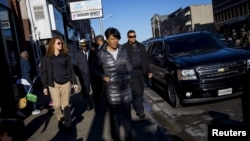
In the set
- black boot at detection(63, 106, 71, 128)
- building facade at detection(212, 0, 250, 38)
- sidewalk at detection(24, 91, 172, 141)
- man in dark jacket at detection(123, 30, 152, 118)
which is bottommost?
sidewalk at detection(24, 91, 172, 141)

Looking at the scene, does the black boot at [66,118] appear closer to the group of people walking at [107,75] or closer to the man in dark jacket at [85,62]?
the group of people walking at [107,75]

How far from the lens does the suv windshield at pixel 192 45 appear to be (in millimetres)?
8762

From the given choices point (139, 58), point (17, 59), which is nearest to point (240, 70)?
point (139, 58)

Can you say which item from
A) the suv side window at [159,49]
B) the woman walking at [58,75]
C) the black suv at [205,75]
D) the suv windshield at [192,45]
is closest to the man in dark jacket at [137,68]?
the black suv at [205,75]

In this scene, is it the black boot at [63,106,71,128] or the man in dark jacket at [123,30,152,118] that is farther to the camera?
the man in dark jacket at [123,30,152,118]

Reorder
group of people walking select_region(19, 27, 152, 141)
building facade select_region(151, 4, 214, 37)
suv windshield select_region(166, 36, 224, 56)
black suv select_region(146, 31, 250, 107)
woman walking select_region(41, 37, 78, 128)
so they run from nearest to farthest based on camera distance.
A: group of people walking select_region(19, 27, 152, 141) < woman walking select_region(41, 37, 78, 128) < black suv select_region(146, 31, 250, 107) < suv windshield select_region(166, 36, 224, 56) < building facade select_region(151, 4, 214, 37)

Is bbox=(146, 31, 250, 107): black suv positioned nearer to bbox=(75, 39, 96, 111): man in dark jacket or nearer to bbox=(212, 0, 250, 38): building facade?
bbox=(75, 39, 96, 111): man in dark jacket

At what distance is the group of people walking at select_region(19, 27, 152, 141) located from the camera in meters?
4.97

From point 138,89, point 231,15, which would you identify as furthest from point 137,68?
point 231,15

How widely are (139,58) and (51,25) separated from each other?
Result: 2054 centimetres

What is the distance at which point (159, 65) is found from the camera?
939 cm

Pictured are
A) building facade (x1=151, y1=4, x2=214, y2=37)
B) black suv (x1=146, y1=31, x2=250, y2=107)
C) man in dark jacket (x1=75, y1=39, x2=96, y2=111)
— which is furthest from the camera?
building facade (x1=151, y1=4, x2=214, y2=37)

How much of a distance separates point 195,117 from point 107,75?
8.99ft

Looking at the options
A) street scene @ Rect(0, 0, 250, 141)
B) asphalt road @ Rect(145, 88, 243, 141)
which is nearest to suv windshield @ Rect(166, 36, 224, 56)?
street scene @ Rect(0, 0, 250, 141)
